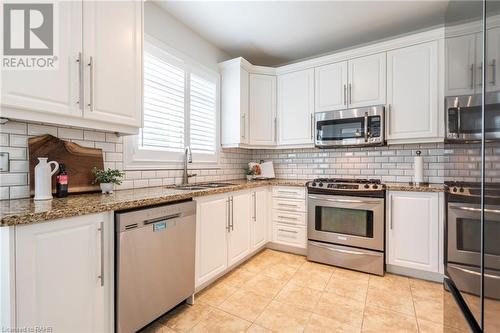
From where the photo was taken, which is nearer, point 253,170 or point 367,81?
point 367,81

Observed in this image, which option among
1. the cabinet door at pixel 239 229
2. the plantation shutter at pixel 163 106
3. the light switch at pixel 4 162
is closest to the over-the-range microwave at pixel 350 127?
the cabinet door at pixel 239 229

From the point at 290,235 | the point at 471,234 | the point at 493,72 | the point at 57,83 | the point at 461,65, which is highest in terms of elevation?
the point at 57,83

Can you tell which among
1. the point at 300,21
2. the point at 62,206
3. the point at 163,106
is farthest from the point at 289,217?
the point at 62,206

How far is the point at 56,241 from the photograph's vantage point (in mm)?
1169

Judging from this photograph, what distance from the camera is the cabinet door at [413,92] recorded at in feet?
8.36

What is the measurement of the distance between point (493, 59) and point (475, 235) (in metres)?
0.53

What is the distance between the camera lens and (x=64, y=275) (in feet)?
3.94

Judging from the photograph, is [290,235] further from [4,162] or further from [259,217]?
[4,162]

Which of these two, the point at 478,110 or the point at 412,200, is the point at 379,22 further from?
the point at 478,110

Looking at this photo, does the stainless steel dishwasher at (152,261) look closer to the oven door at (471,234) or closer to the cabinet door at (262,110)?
the oven door at (471,234)

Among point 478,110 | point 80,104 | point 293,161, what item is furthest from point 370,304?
point 80,104

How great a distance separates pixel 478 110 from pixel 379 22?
2.49 metres

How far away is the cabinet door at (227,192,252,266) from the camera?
2.47 m

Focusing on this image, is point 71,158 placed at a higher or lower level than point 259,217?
higher
